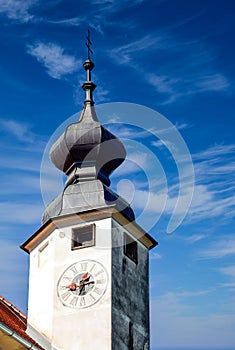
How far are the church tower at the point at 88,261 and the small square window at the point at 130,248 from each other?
3 centimetres

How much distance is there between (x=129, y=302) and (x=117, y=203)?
277 centimetres

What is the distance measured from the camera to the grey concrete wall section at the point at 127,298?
24.5 meters

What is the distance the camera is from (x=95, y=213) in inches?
1025

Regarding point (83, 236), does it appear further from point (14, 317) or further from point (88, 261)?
point (14, 317)

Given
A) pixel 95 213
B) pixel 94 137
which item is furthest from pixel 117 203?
pixel 94 137

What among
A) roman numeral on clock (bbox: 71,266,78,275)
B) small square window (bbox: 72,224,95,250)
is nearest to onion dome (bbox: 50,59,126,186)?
small square window (bbox: 72,224,95,250)

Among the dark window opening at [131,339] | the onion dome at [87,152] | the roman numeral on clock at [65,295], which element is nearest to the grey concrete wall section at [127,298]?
the dark window opening at [131,339]

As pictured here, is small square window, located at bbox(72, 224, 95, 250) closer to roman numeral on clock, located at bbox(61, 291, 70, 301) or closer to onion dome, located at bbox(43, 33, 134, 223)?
onion dome, located at bbox(43, 33, 134, 223)

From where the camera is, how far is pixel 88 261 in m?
25.4

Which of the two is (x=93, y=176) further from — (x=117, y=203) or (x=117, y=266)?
(x=117, y=266)

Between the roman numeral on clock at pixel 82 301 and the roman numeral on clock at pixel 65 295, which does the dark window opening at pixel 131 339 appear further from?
the roman numeral on clock at pixel 65 295

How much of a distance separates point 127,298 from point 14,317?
9.95ft

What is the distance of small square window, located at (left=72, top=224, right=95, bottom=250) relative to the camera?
2589 cm

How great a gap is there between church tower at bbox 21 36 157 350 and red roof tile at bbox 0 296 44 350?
1.11 ft
